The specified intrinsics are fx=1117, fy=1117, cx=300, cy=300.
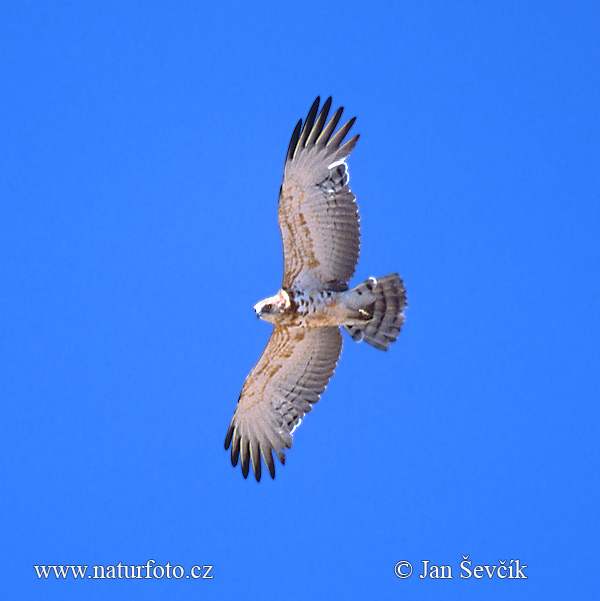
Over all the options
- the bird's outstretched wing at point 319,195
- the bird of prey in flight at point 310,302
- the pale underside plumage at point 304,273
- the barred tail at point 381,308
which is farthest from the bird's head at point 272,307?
the barred tail at point 381,308

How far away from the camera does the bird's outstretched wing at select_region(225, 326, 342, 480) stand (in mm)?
14914

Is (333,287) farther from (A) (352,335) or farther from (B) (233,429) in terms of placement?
(B) (233,429)

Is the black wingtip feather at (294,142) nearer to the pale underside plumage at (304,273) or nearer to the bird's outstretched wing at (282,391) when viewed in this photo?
the pale underside plumage at (304,273)

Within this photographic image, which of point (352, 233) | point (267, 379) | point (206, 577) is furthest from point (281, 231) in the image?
point (206, 577)

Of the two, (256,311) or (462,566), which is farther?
(462,566)

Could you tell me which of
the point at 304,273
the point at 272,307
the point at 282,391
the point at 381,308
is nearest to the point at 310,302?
the point at 304,273

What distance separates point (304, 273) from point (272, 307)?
73 centimetres

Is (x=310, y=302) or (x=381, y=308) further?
(x=381, y=308)

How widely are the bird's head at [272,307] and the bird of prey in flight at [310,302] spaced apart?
0.01m

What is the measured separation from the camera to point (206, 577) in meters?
15.0

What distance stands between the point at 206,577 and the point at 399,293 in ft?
15.1

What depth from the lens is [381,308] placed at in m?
14.6

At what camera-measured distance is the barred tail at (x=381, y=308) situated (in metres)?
14.5

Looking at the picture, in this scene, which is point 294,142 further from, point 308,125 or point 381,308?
point 381,308
